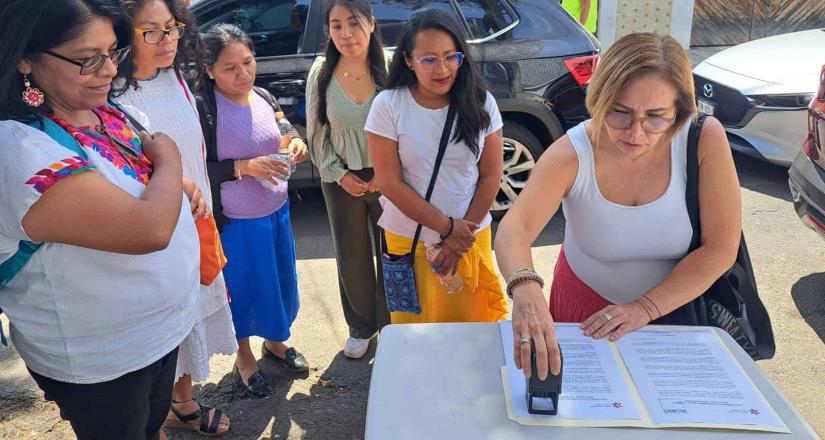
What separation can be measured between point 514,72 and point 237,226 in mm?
2385

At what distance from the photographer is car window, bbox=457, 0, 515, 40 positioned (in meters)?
4.50

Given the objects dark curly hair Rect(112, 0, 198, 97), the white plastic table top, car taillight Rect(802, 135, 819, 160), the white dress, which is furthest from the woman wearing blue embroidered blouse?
car taillight Rect(802, 135, 819, 160)

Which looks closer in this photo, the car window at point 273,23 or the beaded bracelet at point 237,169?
the beaded bracelet at point 237,169

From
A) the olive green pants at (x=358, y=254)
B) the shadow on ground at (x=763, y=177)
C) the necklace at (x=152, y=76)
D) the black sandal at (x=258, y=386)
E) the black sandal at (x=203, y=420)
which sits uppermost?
the necklace at (x=152, y=76)

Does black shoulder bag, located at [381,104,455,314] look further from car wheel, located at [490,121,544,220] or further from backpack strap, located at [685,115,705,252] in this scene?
car wheel, located at [490,121,544,220]

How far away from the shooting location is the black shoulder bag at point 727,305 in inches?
70.0

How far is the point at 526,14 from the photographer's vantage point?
4.56 meters

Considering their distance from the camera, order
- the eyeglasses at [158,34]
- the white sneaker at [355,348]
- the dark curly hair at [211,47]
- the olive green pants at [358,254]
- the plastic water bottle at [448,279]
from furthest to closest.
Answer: the white sneaker at [355,348], the olive green pants at [358,254], the dark curly hair at [211,47], the plastic water bottle at [448,279], the eyeglasses at [158,34]

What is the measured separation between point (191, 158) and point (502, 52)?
2651 mm

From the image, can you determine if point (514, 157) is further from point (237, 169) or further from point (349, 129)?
point (237, 169)

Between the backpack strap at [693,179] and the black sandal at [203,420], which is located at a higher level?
the backpack strap at [693,179]

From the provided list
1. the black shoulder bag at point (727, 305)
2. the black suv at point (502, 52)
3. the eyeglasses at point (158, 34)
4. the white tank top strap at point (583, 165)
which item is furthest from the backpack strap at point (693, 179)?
the black suv at point (502, 52)

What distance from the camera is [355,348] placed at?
10.7 feet

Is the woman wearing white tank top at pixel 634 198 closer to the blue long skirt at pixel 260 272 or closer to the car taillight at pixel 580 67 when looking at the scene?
the blue long skirt at pixel 260 272
